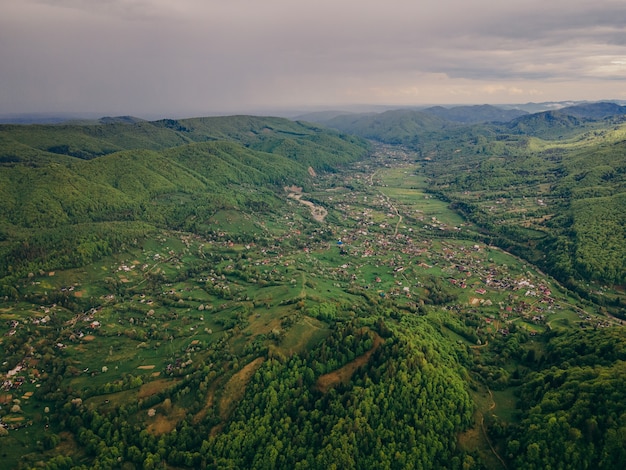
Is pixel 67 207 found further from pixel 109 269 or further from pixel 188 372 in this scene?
pixel 188 372

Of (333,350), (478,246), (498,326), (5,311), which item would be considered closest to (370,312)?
(333,350)

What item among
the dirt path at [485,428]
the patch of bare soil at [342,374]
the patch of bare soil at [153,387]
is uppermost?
the patch of bare soil at [342,374]

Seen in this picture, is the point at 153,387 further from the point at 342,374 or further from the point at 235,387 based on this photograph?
the point at 342,374

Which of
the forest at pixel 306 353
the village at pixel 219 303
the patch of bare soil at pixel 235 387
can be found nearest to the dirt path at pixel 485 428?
the forest at pixel 306 353

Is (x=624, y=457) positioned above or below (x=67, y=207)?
below

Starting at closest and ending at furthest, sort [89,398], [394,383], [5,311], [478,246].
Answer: [394,383] < [89,398] < [5,311] < [478,246]

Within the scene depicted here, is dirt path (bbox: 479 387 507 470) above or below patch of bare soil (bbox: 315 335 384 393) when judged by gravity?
below

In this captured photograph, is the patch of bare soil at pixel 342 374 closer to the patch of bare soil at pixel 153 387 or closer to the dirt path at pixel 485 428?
the dirt path at pixel 485 428

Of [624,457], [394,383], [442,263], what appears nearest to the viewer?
[624,457]

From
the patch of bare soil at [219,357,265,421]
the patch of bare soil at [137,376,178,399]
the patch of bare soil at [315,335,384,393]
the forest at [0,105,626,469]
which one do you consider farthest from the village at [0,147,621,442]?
the patch of bare soil at [315,335,384,393]

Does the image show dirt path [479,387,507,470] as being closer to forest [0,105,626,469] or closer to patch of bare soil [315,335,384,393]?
forest [0,105,626,469]

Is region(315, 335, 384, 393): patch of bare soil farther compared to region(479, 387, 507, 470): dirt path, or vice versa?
region(315, 335, 384, 393): patch of bare soil
